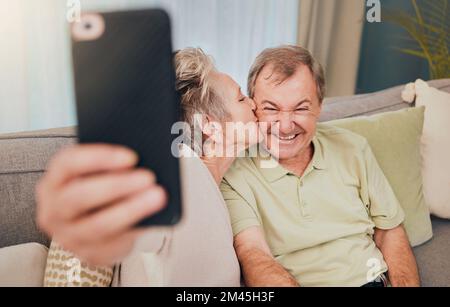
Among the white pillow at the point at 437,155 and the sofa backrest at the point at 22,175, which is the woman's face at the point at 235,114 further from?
the white pillow at the point at 437,155

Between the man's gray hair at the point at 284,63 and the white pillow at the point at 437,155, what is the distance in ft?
1.46

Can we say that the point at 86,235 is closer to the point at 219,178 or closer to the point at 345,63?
the point at 219,178

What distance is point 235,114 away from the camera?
0.87 metres

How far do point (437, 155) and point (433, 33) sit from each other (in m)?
0.60

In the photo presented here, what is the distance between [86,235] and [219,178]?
37 centimetres

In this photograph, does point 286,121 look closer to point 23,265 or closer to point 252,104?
point 252,104

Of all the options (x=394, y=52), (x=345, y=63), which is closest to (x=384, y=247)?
(x=345, y=63)

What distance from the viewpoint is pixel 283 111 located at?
0.91m

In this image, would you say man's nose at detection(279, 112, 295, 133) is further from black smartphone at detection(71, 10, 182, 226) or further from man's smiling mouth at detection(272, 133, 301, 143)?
black smartphone at detection(71, 10, 182, 226)

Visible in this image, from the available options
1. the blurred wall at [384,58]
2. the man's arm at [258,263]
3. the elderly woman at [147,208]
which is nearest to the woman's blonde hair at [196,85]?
the elderly woman at [147,208]

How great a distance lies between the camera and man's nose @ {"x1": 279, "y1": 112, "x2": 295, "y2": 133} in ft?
2.98

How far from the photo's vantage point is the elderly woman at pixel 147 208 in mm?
511

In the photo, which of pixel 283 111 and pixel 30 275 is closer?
pixel 30 275
